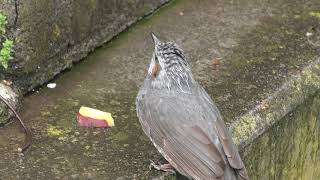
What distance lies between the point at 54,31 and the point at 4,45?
0.46m

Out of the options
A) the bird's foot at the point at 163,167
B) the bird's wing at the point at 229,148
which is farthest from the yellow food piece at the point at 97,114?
the bird's wing at the point at 229,148

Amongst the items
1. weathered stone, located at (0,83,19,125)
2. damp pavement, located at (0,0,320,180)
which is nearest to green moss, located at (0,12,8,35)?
weathered stone, located at (0,83,19,125)

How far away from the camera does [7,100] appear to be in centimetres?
523

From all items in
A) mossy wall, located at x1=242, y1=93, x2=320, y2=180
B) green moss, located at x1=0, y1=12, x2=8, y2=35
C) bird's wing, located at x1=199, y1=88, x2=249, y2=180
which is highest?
green moss, located at x1=0, y1=12, x2=8, y2=35

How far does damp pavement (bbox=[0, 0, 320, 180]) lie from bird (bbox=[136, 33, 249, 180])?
0.21 metres

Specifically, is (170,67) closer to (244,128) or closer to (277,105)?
(244,128)

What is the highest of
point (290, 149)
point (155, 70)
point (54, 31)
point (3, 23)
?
point (3, 23)

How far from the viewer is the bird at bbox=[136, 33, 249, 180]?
4.71 metres

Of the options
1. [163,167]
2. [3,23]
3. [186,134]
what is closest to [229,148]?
[186,134]

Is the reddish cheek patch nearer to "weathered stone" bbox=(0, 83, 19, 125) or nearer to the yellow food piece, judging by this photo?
the yellow food piece

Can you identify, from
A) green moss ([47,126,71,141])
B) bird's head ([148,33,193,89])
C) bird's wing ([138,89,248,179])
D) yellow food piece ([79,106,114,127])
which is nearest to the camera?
bird's wing ([138,89,248,179])

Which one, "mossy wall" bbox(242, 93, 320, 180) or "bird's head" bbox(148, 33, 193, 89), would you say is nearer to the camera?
"bird's head" bbox(148, 33, 193, 89)

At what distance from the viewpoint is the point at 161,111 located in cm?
494

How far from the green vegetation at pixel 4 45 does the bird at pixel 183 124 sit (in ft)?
2.59
